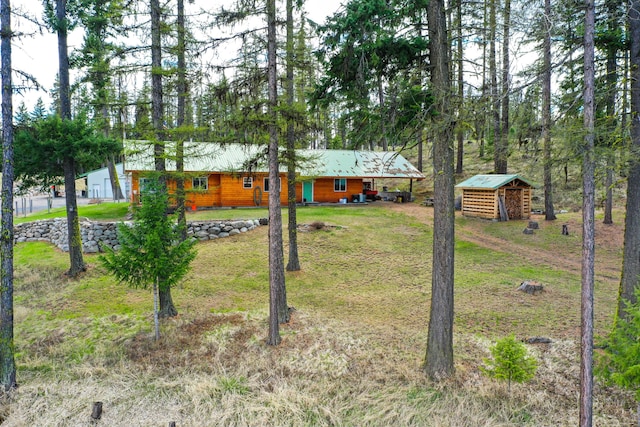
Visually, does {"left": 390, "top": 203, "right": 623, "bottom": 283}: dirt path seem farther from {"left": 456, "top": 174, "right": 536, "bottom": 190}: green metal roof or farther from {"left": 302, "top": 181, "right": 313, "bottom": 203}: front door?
{"left": 302, "top": 181, "right": 313, "bottom": 203}: front door

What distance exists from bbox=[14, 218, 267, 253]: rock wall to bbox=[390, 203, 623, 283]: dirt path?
10.7 m

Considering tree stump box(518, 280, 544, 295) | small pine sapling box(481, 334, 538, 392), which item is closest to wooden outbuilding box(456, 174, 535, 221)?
tree stump box(518, 280, 544, 295)

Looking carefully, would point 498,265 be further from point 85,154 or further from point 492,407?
point 85,154

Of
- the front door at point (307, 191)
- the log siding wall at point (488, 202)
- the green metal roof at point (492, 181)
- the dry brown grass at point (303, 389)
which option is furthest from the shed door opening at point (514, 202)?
the dry brown grass at point (303, 389)

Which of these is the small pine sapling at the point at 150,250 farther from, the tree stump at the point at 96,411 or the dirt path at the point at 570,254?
the dirt path at the point at 570,254

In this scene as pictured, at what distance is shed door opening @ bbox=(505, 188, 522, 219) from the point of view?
65.9 ft

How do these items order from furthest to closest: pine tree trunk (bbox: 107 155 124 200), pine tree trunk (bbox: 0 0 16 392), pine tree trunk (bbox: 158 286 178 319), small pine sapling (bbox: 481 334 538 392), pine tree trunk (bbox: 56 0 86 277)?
pine tree trunk (bbox: 107 155 124 200), pine tree trunk (bbox: 56 0 86 277), pine tree trunk (bbox: 158 286 178 319), pine tree trunk (bbox: 0 0 16 392), small pine sapling (bbox: 481 334 538 392)

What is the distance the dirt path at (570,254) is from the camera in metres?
13.2

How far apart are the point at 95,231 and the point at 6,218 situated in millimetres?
10780

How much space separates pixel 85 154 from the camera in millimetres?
12945

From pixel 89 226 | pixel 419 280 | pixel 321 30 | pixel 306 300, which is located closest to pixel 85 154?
pixel 89 226

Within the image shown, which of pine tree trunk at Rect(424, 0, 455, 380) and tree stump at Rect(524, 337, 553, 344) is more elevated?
pine tree trunk at Rect(424, 0, 455, 380)

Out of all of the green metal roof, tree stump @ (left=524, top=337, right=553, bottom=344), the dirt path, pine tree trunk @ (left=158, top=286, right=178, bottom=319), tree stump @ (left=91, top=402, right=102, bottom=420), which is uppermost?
the green metal roof

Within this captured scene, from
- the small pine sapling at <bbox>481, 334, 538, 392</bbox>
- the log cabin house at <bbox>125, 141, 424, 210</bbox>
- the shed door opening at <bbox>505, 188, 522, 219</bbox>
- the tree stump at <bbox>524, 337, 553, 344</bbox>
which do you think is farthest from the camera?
the log cabin house at <bbox>125, 141, 424, 210</bbox>
